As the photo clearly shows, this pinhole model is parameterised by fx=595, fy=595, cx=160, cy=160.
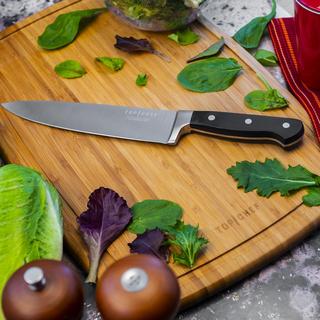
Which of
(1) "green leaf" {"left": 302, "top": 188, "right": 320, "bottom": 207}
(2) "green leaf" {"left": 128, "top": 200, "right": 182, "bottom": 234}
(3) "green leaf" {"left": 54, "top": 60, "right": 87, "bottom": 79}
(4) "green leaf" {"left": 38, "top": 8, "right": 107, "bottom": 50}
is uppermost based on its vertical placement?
(4) "green leaf" {"left": 38, "top": 8, "right": 107, "bottom": 50}

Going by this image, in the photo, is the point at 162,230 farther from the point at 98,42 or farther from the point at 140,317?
the point at 98,42

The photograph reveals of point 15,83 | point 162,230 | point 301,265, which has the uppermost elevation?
point 15,83

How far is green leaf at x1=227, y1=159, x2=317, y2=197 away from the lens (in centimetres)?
88

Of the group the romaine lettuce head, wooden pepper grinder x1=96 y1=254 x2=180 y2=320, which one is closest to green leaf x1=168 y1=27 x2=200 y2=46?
the romaine lettuce head

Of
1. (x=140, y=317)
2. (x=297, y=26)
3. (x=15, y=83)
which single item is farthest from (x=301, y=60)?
(x=140, y=317)

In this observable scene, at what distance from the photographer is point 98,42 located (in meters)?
1.14

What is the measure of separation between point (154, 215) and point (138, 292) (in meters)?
0.30

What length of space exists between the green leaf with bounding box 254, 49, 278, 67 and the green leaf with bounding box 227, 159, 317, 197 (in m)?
0.25

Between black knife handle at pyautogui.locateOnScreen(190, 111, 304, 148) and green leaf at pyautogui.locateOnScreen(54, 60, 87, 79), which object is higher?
green leaf at pyautogui.locateOnScreen(54, 60, 87, 79)

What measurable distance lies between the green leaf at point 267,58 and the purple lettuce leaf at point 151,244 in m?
0.43

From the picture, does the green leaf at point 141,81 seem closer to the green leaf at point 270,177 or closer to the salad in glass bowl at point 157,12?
the salad in glass bowl at point 157,12

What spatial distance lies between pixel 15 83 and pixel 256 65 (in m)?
0.43

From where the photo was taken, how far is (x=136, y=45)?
3.61 feet

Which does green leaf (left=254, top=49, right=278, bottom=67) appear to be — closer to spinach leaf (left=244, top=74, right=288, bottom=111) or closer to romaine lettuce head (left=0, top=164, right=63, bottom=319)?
spinach leaf (left=244, top=74, right=288, bottom=111)
